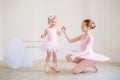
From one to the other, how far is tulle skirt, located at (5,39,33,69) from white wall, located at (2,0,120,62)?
24.2 inches

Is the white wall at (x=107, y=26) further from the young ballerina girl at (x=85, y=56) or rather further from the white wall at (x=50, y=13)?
the young ballerina girl at (x=85, y=56)

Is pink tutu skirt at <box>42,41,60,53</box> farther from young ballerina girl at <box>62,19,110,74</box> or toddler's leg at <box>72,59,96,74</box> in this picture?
toddler's leg at <box>72,59,96,74</box>

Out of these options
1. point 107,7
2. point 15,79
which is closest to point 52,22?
point 15,79

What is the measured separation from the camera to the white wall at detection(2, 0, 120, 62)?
267cm

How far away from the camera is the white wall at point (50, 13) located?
2.67 m

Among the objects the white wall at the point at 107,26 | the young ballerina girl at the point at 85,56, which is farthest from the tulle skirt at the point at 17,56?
the white wall at the point at 107,26

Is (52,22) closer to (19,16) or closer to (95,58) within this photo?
(95,58)

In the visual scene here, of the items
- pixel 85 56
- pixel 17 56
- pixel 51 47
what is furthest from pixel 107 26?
pixel 17 56

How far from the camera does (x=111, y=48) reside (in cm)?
262

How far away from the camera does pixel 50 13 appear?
2994mm

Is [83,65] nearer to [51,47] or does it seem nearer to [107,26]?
[51,47]

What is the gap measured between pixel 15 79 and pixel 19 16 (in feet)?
4.49

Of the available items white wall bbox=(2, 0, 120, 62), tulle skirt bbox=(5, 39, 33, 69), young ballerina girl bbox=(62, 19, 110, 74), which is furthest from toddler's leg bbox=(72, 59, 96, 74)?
white wall bbox=(2, 0, 120, 62)

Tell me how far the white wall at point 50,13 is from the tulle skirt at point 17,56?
614 millimetres
